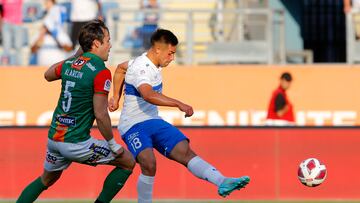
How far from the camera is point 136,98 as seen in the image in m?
11.1

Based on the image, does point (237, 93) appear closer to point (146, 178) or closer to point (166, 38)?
point (166, 38)

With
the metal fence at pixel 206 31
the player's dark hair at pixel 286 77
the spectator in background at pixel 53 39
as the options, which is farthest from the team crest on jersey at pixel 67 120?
the player's dark hair at pixel 286 77

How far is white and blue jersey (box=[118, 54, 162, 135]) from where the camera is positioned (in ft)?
36.0

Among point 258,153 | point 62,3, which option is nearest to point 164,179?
point 258,153

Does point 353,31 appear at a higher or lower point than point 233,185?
higher

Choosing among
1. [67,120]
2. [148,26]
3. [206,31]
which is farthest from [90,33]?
[206,31]

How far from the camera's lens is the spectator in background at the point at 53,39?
17844 mm

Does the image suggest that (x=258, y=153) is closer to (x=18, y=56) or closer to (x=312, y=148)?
(x=312, y=148)

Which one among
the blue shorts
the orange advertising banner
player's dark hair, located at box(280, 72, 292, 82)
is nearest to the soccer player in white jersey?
the blue shorts

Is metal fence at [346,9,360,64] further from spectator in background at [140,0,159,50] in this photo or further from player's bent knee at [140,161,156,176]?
player's bent knee at [140,161,156,176]

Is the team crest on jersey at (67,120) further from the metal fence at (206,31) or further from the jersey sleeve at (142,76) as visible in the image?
the metal fence at (206,31)

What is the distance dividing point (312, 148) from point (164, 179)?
2.06 meters

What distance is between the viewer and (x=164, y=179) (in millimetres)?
14984

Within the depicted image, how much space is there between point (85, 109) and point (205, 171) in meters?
1.38
